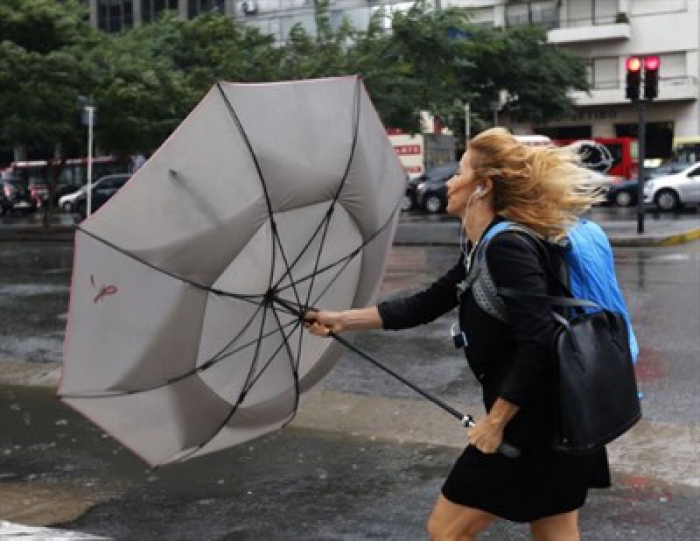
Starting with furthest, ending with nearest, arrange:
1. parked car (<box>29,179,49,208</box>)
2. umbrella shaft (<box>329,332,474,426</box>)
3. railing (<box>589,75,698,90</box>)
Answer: railing (<box>589,75,698,90</box>)
parked car (<box>29,179,49,208</box>)
umbrella shaft (<box>329,332,474,426</box>)

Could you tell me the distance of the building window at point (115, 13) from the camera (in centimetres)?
6462

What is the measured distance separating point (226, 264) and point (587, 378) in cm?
125

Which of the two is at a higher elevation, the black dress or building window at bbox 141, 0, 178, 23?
building window at bbox 141, 0, 178, 23

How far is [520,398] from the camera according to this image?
2502mm

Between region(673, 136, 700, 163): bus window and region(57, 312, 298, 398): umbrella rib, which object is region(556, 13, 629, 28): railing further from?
region(57, 312, 298, 398): umbrella rib

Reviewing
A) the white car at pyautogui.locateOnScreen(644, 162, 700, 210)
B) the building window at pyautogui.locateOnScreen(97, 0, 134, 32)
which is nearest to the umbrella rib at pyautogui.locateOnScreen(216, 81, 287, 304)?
the white car at pyautogui.locateOnScreen(644, 162, 700, 210)

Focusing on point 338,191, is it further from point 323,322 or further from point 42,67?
point 42,67

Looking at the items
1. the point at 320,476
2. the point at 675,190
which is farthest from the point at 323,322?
the point at 675,190

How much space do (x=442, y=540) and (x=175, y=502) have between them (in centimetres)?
231

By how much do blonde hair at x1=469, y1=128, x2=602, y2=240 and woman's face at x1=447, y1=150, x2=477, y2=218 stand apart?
0.03m

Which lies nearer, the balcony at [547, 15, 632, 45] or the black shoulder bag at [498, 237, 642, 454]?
the black shoulder bag at [498, 237, 642, 454]

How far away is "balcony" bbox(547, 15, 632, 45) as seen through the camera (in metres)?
46.9

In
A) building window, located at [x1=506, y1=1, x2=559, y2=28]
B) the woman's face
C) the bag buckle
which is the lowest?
the bag buckle

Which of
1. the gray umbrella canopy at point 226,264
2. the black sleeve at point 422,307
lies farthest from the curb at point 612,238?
the black sleeve at point 422,307
